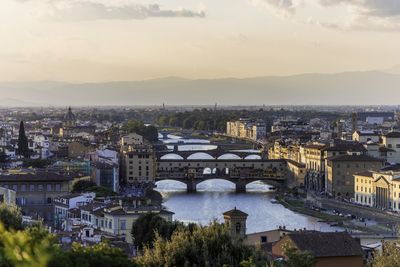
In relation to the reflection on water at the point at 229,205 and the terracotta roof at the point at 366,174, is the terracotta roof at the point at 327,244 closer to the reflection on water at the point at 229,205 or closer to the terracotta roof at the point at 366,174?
the reflection on water at the point at 229,205

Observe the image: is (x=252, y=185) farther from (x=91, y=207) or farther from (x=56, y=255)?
(x=56, y=255)

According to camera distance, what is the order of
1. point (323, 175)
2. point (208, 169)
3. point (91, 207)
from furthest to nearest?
1. point (208, 169)
2. point (323, 175)
3. point (91, 207)

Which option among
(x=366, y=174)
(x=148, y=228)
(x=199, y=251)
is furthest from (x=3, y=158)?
(x=199, y=251)

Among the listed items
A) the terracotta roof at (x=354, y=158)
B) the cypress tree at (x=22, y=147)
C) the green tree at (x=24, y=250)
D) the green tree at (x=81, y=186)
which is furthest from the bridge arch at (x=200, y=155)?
the green tree at (x=24, y=250)

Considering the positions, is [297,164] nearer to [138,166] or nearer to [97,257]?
[138,166]

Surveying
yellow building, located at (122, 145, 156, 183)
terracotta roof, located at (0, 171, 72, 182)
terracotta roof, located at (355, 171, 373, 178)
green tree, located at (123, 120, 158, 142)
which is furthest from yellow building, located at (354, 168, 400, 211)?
green tree, located at (123, 120, 158, 142)

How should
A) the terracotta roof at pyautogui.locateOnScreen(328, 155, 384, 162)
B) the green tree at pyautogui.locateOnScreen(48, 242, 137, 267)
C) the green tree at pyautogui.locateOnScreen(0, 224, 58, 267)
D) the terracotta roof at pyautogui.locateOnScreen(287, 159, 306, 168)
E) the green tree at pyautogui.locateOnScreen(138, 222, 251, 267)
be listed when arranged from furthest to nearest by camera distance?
the terracotta roof at pyautogui.locateOnScreen(287, 159, 306, 168) → the terracotta roof at pyautogui.locateOnScreen(328, 155, 384, 162) → the green tree at pyautogui.locateOnScreen(138, 222, 251, 267) → the green tree at pyautogui.locateOnScreen(48, 242, 137, 267) → the green tree at pyautogui.locateOnScreen(0, 224, 58, 267)

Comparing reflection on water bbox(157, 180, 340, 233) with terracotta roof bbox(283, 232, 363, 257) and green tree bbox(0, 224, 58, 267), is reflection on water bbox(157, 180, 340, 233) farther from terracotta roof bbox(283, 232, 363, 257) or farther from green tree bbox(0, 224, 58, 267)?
green tree bbox(0, 224, 58, 267)

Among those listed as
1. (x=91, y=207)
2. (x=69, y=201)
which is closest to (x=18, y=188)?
(x=69, y=201)
